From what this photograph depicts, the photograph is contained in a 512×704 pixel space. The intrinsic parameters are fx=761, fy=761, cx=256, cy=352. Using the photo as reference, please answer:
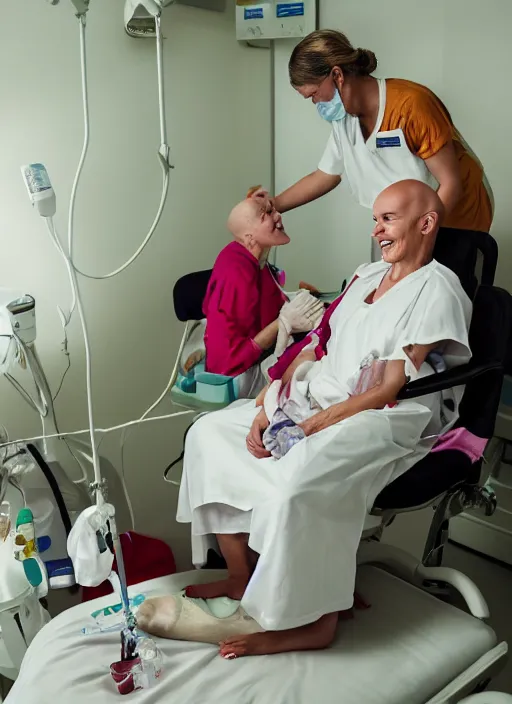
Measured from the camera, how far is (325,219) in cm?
313

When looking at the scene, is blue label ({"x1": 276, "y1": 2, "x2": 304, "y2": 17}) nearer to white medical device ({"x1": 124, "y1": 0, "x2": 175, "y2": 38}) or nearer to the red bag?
white medical device ({"x1": 124, "y1": 0, "x2": 175, "y2": 38})

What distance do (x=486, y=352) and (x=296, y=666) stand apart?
841mm

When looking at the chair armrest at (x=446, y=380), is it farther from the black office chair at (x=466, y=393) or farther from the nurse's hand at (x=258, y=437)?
the nurse's hand at (x=258, y=437)

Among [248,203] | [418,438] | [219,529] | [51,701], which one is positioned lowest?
[51,701]

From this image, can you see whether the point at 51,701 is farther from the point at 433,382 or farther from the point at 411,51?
the point at 411,51

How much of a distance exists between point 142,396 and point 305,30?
156cm

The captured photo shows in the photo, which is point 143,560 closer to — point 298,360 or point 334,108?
point 298,360

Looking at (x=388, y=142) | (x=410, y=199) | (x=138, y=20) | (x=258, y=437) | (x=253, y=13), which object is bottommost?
(x=258, y=437)

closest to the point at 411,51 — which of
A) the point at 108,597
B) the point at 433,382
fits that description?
the point at 433,382

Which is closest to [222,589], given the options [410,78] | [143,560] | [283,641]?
[283,641]

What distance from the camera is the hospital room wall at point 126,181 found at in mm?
2537

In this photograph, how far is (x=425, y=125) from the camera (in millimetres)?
2041

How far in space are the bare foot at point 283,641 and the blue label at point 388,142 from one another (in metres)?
1.25

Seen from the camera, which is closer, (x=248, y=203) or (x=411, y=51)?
(x=248, y=203)
